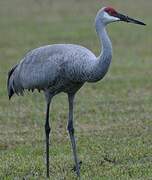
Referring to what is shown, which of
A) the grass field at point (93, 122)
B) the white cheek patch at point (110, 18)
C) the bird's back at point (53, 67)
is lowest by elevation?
the grass field at point (93, 122)

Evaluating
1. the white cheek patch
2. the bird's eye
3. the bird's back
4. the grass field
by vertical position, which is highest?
the bird's eye

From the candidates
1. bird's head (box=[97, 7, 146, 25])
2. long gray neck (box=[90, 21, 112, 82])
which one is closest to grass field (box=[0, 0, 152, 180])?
long gray neck (box=[90, 21, 112, 82])

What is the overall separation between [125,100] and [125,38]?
10927mm

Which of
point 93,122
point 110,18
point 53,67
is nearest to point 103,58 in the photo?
point 110,18

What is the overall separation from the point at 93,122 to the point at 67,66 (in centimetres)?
382

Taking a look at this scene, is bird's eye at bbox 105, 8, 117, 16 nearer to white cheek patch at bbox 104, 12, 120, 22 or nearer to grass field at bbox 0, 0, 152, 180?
white cheek patch at bbox 104, 12, 120, 22

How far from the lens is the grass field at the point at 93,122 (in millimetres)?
8594

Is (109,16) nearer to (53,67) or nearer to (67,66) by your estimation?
(67,66)

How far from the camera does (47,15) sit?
110 ft

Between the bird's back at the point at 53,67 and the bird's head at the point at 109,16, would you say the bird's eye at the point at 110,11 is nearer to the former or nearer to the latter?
the bird's head at the point at 109,16

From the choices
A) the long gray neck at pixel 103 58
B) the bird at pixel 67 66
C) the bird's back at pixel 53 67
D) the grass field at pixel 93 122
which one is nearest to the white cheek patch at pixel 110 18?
the bird at pixel 67 66

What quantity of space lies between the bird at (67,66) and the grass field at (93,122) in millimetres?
487

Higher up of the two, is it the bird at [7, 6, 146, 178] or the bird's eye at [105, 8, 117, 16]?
the bird's eye at [105, 8, 117, 16]

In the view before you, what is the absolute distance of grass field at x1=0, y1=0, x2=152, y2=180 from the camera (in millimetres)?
8594
